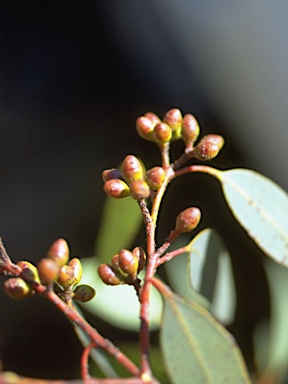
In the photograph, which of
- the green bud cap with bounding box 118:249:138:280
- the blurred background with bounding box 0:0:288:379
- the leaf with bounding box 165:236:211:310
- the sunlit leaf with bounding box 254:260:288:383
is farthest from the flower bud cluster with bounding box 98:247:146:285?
the blurred background with bounding box 0:0:288:379

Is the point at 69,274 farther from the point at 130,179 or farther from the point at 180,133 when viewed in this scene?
the point at 180,133

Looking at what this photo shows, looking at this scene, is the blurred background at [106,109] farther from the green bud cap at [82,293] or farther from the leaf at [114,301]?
the green bud cap at [82,293]

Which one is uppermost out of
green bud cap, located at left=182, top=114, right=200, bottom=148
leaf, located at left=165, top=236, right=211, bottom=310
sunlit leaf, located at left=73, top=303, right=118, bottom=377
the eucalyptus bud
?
green bud cap, located at left=182, top=114, right=200, bottom=148

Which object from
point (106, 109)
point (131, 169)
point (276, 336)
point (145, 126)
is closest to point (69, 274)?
point (131, 169)

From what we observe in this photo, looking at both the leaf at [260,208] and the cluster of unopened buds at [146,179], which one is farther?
the leaf at [260,208]

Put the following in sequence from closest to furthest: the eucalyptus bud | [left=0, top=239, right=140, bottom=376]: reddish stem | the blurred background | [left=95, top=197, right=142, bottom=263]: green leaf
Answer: [left=0, top=239, right=140, bottom=376]: reddish stem, the eucalyptus bud, [left=95, top=197, right=142, bottom=263]: green leaf, the blurred background

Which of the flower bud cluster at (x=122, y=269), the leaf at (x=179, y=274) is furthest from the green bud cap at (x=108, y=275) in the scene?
the leaf at (x=179, y=274)

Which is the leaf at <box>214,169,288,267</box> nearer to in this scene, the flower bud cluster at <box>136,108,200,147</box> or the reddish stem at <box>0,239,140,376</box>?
the flower bud cluster at <box>136,108,200,147</box>
